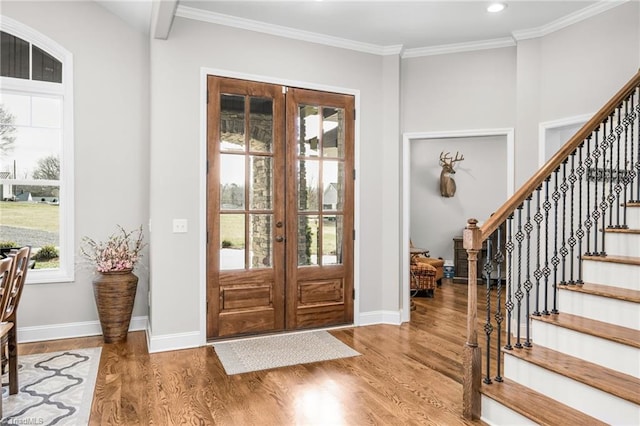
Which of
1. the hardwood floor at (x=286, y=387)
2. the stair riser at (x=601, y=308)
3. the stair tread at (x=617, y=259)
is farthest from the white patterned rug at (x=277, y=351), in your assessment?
the stair tread at (x=617, y=259)

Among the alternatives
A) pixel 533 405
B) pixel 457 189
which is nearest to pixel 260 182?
pixel 533 405

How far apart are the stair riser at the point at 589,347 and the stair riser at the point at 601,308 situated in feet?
0.83

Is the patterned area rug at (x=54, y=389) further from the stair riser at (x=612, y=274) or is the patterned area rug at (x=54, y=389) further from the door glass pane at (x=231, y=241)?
the stair riser at (x=612, y=274)

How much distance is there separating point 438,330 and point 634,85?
2.73 m

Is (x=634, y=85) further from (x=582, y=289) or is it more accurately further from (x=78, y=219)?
(x=78, y=219)

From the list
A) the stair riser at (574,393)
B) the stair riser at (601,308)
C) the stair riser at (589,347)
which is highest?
the stair riser at (601,308)

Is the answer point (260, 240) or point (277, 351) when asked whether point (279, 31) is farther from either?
point (277, 351)

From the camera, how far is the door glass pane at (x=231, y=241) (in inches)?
158

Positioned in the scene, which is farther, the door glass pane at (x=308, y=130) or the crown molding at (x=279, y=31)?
the door glass pane at (x=308, y=130)

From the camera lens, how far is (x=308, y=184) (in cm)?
437

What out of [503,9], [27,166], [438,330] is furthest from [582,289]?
[27,166]

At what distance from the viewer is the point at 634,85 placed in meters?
3.04

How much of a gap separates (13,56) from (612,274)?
16.7 feet

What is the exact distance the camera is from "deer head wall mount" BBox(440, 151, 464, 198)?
8.05 metres
